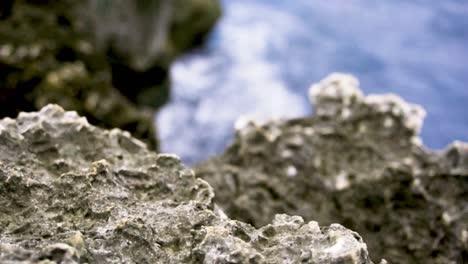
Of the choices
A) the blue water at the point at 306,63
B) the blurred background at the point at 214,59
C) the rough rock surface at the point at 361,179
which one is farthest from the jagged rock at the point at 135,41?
the rough rock surface at the point at 361,179

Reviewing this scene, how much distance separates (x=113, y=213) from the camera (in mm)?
654

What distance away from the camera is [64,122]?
2.72 ft

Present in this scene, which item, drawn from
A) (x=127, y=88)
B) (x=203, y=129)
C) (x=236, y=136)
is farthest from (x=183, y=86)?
(x=236, y=136)

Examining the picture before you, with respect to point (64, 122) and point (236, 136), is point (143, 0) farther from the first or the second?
point (64, 122)

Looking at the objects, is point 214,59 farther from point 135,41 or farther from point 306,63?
point 135,41

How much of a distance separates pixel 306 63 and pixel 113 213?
11.0ft

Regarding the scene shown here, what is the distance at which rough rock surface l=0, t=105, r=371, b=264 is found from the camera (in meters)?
0.58

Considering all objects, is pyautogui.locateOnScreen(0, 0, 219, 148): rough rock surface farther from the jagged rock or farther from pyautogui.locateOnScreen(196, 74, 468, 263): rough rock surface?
pyautogui.locateOnScreen(196, 74, 468, 263): rough rock surface

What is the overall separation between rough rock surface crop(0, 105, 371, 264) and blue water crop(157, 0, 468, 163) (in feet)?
5.82

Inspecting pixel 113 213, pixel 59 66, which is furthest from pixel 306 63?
pixel 113 213

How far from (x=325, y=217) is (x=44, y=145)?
48cm

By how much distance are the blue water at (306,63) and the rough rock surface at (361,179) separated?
4.02 ft

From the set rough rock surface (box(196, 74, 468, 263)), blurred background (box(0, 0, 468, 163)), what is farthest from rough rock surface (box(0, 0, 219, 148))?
rough rock surface (box(196, 74, 468, 263))

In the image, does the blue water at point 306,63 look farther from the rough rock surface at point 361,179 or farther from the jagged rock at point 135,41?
the rough rock surface at point 361,179
